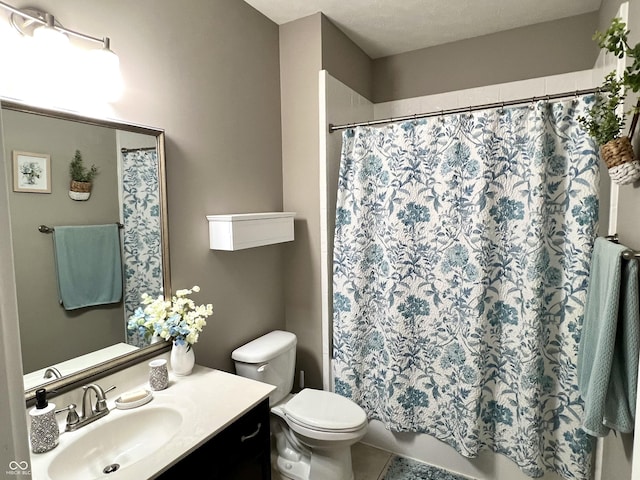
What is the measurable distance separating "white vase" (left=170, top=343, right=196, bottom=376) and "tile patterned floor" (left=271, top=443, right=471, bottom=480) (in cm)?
91

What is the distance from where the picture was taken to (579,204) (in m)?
1.70

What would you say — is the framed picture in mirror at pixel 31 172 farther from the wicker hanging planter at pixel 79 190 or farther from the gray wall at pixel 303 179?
the gray wall at pixel 303 179

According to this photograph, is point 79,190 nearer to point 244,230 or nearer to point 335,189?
point 244,230

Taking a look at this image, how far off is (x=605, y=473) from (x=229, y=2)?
9.47 feet

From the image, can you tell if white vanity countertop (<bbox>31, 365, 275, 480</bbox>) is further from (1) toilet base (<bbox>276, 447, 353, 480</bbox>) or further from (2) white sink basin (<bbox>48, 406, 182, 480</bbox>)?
(1) toilet base (<bbox>276, 447, 353, 480</bbox>)

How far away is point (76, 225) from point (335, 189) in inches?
56.4

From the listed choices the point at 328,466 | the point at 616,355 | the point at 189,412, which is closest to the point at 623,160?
the point at 616,355

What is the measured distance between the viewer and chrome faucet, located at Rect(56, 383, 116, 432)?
124cm

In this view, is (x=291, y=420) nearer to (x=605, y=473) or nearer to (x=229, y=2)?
(x=605, y=473)

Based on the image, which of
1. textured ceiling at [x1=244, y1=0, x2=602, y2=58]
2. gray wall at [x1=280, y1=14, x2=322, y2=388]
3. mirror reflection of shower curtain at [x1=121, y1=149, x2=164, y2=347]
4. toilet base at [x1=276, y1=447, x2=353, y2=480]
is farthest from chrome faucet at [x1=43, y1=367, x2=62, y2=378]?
textured ceiling at [x1=244, y1=0, x2=602, y2=58]

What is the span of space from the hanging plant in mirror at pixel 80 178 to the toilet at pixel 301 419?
1047 mm

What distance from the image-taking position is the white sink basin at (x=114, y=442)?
116cm

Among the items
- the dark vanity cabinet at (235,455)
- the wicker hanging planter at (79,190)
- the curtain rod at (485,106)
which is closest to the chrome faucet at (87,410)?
the dark vanity cabinet at (235,455)

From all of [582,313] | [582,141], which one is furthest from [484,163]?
[582,313]
